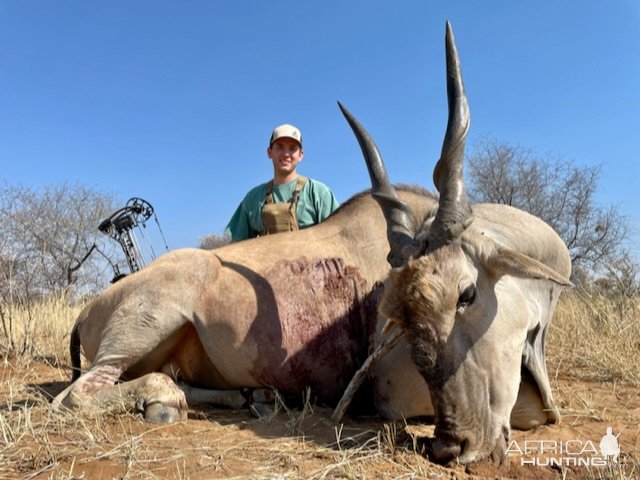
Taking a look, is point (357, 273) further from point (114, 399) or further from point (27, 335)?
point (27, 335)

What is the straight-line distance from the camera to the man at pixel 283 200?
495cm

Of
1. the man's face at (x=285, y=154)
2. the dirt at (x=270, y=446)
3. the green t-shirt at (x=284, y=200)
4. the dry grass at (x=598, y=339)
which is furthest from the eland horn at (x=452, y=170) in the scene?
the man's face at (x=285, y=154)

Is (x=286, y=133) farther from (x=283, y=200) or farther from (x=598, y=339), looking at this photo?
(x=598, y=339)

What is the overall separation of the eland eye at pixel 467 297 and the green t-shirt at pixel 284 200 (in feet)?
8.54

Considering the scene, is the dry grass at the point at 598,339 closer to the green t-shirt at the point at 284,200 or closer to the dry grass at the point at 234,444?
the dry grass at the point at 234,444

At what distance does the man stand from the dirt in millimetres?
2018

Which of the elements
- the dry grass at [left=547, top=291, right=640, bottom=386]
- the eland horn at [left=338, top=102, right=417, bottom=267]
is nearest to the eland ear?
the eland horn at [left=338, top=102, right=417, bottom=267]

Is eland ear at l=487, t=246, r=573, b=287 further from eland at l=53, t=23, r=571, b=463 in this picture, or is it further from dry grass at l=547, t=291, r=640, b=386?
dry grass at l=547, t=291, r=640, b=386

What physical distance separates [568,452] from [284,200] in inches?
135

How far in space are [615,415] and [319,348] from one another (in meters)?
1.73

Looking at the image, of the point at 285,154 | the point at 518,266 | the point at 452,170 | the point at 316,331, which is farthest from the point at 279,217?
the point at 518,266

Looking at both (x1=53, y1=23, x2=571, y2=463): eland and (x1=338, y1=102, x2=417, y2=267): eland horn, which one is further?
(x1=338, y1=102, x2=417, y2=267): eland horn

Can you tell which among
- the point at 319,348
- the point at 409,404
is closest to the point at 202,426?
the point at 319,348

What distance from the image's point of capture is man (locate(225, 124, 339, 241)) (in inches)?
195
